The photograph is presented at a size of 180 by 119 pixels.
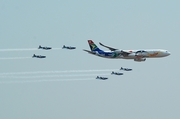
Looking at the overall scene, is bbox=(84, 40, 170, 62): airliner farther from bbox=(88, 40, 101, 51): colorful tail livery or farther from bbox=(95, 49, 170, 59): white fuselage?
bbox=(88, 40, 101, 51): colorful tail livery

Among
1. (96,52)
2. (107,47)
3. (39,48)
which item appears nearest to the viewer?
(39,48)

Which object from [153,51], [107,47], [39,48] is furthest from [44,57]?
[153,51]

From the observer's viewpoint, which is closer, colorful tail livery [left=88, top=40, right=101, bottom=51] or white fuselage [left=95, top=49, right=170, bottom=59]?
white fuselage [left=95, top=49, right=170, bottom=59]

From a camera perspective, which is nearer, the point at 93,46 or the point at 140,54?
the point at 140,54

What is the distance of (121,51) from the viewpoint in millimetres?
167500

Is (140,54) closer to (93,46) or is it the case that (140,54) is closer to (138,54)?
(138,54)

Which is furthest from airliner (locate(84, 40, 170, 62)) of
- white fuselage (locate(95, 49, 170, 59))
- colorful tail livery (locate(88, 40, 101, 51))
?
colorful tail livery (locate(88, 40, 101, 51))

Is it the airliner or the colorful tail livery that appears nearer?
the airliner

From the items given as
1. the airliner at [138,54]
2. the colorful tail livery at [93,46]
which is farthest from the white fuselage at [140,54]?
the colorful tail livery at [93,46]

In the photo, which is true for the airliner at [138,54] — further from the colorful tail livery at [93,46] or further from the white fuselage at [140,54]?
the colorful tail livery at [93,46]

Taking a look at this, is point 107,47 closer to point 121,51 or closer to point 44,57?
point 121,51

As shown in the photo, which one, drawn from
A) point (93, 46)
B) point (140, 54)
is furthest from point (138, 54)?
point (93, 46)

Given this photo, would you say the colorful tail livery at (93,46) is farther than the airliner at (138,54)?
Yes

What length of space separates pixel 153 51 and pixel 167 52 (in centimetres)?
492
